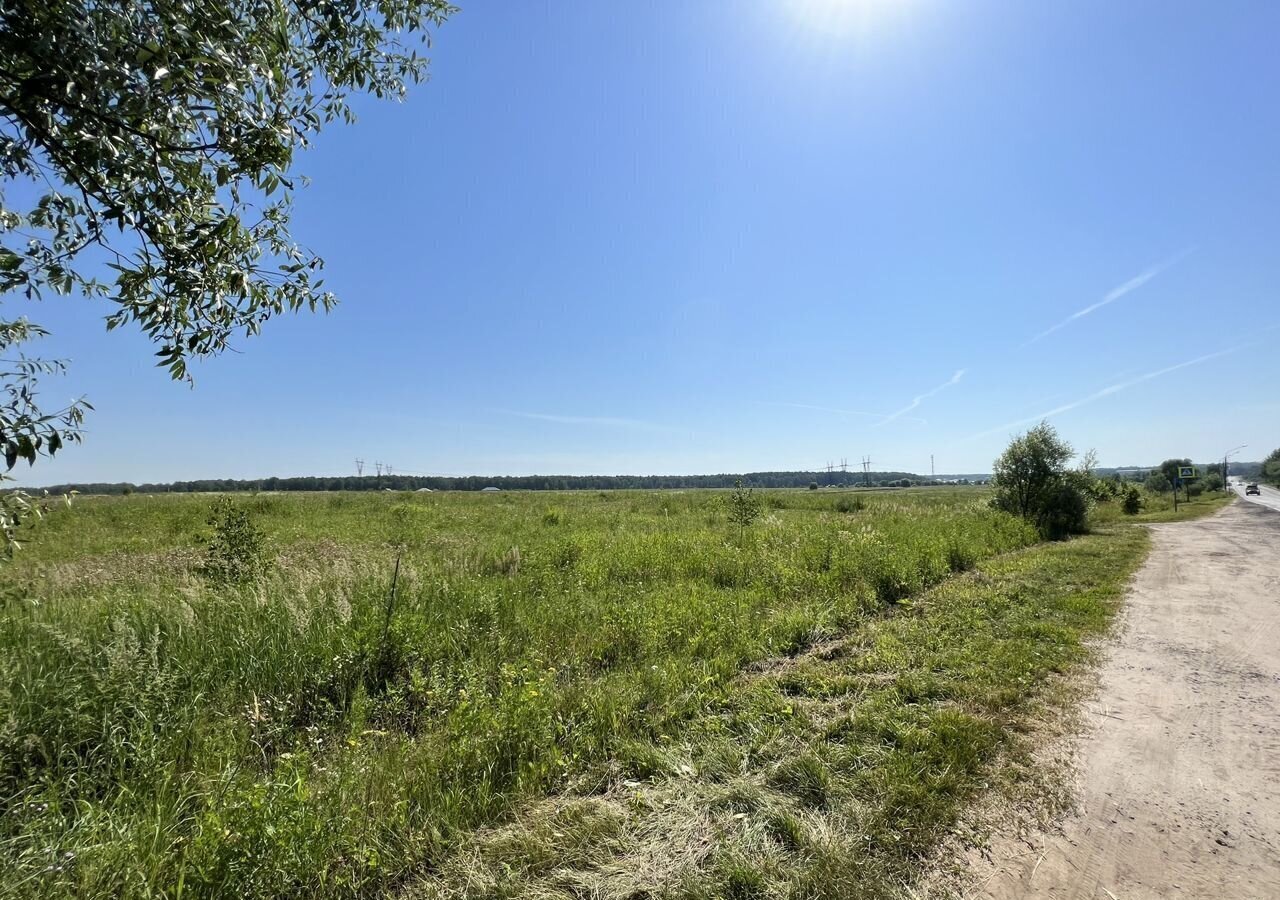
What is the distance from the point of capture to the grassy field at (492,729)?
100 inches

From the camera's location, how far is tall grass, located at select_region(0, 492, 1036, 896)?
2566 mm

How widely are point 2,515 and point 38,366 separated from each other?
2.75ft

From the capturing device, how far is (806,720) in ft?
13.5

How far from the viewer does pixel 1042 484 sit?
20.1m

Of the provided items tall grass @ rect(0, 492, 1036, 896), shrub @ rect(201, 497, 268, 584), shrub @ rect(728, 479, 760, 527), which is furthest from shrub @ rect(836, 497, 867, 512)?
shrub @ rect(201, 497, 268, 584)

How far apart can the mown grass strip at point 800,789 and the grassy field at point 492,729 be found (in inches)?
0.8

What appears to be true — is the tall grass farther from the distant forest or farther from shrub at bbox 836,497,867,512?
the distant forest

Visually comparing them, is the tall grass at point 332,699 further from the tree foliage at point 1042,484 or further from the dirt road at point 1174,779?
the tree foliage at point 1042,484

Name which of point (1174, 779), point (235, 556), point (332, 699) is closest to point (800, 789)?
point (1174, 779)

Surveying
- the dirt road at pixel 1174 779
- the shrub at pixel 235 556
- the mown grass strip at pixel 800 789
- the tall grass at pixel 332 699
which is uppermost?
the shrub at pixel 235 556

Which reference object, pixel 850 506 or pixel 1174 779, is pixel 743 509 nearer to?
pixel 850 506

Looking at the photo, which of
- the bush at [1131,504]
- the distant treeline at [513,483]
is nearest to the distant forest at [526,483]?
Answer: the distant treeline at [513,483]

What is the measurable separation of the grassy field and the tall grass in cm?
2

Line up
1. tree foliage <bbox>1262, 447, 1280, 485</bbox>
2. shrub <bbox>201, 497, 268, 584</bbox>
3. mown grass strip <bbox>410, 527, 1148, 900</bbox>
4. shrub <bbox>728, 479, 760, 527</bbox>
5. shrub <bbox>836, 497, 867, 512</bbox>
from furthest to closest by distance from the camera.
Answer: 1. tree foliage <bbox>1262, 447, 1280, 485</bbox>
2. shrub <bbox>836, 497, 867, 512</bbox>
3. shrub <bbox>728, 479, 760, 527</bbox>
4. shrub <bbox>201, 497, 268, 584</bbox>
5. mown grass strip <bbox>410, 527, 1148, 900</bbox>
